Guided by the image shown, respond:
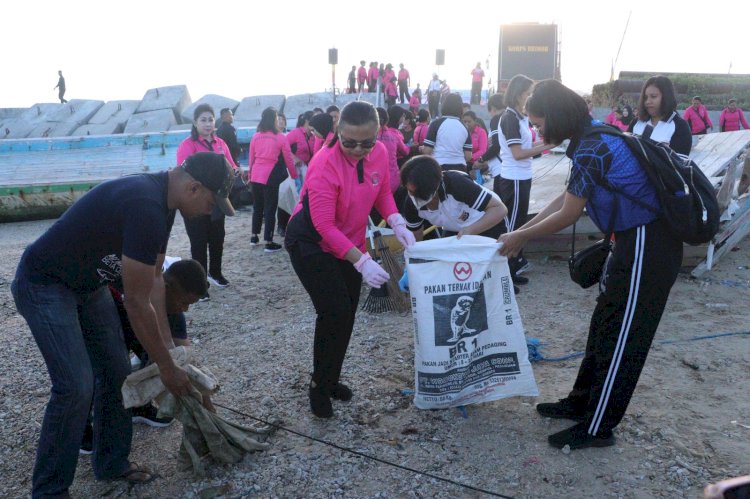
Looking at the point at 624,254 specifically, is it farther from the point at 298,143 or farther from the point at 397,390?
the point at 298,143

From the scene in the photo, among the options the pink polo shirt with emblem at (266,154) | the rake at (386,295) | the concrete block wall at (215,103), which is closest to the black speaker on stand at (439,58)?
the concrete block wall at (215,103)

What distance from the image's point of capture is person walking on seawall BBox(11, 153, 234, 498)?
2264mm

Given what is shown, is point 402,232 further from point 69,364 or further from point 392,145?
point 392,145

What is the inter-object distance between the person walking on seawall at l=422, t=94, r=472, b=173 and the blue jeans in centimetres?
401

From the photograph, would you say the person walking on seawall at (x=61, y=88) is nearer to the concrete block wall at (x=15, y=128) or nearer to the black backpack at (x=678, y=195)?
the concrete block wall at (x=15, y=128)

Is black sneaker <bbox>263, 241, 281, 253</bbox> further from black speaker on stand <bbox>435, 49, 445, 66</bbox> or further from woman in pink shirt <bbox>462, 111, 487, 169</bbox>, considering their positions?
black speaker on stand <bbox>435, 49, 445, 66</bbox>

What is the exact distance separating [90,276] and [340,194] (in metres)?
1.22

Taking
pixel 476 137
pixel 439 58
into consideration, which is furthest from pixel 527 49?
pixel 476 137

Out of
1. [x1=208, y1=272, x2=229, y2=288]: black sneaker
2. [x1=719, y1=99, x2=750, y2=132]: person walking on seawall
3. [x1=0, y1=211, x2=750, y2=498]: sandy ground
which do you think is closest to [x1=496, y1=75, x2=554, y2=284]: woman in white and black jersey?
[x1=0, y1=211, x2=750, y2=498]: sandy ground

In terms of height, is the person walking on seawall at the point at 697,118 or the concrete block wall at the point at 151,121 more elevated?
the person walking on seawall at the point at 697,118

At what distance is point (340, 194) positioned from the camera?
309cm

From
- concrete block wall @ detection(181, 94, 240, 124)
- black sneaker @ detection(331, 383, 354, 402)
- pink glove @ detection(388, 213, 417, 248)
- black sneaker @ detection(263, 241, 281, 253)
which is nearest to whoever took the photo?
pink glove @ detection(388, 213, 417, 248)

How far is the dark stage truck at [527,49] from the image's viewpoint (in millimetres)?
22797

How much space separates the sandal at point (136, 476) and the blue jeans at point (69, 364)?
23 centimetres
